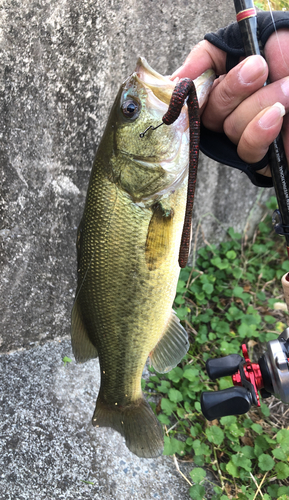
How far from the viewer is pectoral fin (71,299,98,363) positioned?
1.61 m

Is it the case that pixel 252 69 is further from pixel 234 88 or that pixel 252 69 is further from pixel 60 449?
pixel 60 449

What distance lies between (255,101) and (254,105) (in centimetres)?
1

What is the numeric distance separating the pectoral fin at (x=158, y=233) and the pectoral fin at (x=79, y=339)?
0.39 meters

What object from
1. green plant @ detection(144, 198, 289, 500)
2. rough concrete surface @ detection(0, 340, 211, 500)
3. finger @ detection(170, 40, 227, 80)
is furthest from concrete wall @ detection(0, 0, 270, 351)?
green plant @ detection(144, 198, 289, 500)

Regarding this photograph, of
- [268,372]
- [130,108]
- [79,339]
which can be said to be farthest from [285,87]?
[79,339]

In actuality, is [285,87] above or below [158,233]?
above

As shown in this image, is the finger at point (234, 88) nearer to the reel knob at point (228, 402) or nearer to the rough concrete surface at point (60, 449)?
the reel knob at point (228, 402)

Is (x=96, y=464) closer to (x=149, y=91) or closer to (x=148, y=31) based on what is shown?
(x=149, y=91)

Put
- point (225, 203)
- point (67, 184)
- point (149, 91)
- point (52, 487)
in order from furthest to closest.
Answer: point (225, 203)
point (67, 184)
point (52, 487)
point (149, 91)

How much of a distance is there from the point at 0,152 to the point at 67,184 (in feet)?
1.44

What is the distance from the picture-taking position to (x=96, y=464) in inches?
84.7

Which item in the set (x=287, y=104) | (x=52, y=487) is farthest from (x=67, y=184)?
(x=52, y=487)

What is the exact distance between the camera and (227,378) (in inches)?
102

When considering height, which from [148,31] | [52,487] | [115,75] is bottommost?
[52,487]
